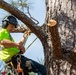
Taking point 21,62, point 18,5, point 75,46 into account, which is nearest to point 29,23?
point 75,46

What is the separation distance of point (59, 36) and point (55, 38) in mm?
104

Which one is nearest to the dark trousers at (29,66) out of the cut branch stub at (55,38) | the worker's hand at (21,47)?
the worker's hand at (21,47)

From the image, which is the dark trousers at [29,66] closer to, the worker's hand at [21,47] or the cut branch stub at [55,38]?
the worker's hand at [21,47]

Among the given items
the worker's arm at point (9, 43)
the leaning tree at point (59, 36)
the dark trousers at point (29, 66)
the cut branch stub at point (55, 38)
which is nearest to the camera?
the cut branch stub at point (55, 38)

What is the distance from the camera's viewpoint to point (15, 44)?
1.93 m

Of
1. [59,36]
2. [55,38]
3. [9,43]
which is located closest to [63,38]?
[59,36]

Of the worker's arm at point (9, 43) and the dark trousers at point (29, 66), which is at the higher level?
the worker's arm at point (9, 43)

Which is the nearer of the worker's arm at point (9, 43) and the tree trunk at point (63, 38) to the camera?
the tree trunk at point (63, 38)

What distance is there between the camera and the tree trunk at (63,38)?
174 centimetres

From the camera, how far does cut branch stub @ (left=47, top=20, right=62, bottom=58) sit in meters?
1.47

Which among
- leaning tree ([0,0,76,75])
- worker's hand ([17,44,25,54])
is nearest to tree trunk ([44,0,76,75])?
leaning tree ([0,0,76,75])

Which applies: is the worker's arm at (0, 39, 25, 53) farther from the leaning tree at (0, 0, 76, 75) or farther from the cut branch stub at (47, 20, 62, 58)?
the cut branch stub at (47, 20, 62, 58)

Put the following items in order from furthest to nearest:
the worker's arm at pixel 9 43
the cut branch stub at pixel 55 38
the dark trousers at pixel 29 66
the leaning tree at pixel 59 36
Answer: the dark trousers at pixel 29 66
the worker's arm at pixel 9 43
the leaning tree at pixel 59 36
the cut branch stub at pixel 55 38

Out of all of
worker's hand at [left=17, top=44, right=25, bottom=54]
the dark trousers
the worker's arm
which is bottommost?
the dark trousers
